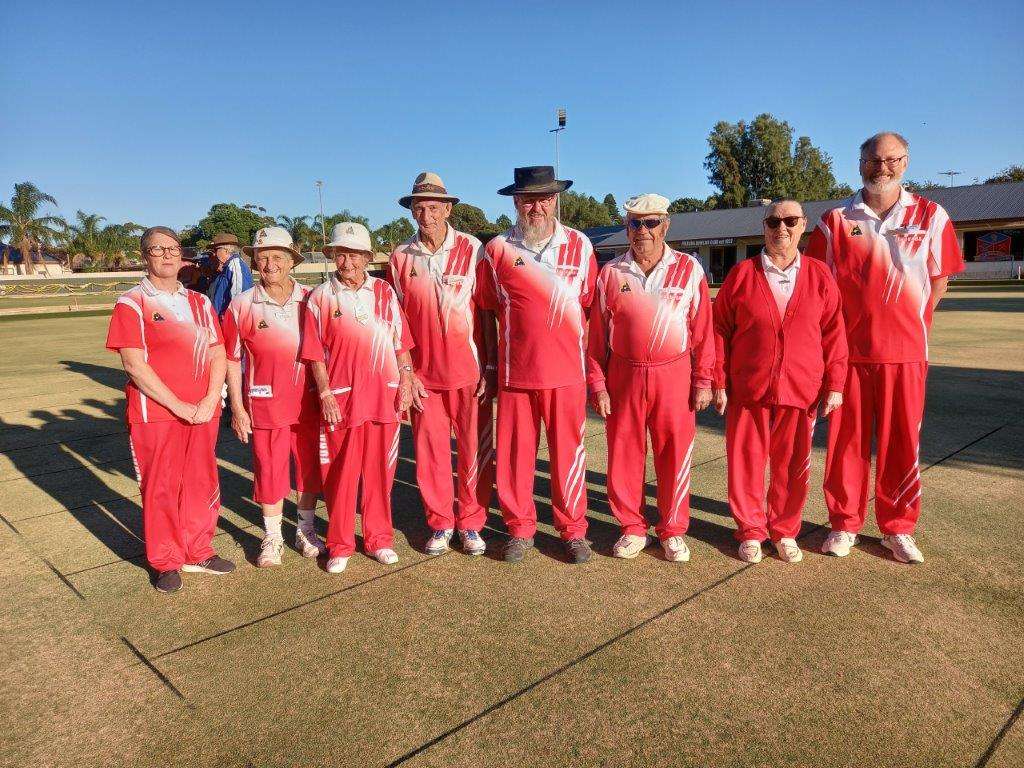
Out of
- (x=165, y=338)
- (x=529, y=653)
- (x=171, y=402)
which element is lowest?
(x=529, y=653)

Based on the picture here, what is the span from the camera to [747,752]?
232 cm

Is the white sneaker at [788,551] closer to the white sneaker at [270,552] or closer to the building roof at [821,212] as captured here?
the white sneaker at [270,552]

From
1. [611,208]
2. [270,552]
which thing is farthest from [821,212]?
[611,208]

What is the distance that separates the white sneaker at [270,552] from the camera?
397 centimetres

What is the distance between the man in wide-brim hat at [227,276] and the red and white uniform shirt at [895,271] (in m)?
5.54

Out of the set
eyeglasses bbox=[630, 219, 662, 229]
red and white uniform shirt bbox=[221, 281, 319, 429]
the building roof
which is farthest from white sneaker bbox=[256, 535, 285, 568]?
the building roof

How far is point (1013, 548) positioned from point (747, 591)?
1678 mm

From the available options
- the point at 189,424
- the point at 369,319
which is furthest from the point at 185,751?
the point at 369,319

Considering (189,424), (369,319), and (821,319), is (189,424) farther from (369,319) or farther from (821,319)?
(821,319)

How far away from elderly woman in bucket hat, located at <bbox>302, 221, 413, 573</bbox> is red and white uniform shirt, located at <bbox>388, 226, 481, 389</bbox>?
5.7 inches

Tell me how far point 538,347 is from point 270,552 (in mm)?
2015

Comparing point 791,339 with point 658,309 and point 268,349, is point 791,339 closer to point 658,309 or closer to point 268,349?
point 658,309

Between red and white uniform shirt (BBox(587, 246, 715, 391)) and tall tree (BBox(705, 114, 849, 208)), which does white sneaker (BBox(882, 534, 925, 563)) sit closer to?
red and white uniform shirt (BBox(587, 246, 715, 391))

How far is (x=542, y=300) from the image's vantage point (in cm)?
378
